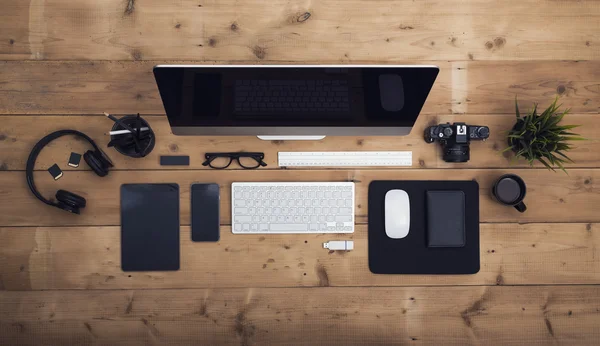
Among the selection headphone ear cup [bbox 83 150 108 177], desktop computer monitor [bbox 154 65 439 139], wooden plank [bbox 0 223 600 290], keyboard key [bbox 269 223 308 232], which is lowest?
wooden plank [bbox 0 223 600 290]

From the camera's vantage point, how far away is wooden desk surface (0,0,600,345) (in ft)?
4.78

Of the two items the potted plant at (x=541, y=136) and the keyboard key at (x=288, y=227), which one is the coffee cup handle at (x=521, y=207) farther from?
the keyboard key at (x=288, y=227)

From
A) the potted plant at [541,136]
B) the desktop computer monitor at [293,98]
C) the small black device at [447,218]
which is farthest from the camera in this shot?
the small black device at [447,218]

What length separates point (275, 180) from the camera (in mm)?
1478

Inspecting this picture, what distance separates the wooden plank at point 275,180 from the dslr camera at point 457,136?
0.08m

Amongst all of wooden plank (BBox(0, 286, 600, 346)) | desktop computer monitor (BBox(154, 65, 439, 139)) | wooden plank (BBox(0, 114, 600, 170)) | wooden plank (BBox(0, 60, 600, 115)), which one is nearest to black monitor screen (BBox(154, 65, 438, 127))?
desktop computer monitor (BBox(154, 65, 439, 139))

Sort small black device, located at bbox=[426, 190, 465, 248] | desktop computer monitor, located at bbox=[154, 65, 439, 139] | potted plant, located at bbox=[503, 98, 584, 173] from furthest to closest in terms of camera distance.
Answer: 1. small black device, located at bbox=[426, 190, 465, 248]
2. potted plant, located at bbox=[503, 98, 584, 173]
3. desktop computer monitor, located at bbox=[154, 65, 439, 139]

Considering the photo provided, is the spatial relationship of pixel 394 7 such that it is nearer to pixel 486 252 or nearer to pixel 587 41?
pixel 587 41

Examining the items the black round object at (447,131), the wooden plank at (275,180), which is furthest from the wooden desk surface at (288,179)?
the black round object at (447,131)

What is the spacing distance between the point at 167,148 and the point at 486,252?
1.33m

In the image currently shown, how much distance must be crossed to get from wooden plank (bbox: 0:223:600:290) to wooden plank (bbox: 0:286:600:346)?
0.04 meters

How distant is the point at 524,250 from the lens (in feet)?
4.87

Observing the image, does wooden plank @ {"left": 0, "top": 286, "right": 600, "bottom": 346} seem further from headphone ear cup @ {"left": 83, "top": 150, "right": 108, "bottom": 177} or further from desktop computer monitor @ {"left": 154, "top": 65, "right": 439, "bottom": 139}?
desktop computer monitor @ {"left": 154, "top": 65, "right": 439, "bottom": 139}

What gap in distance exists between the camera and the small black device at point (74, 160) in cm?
145
